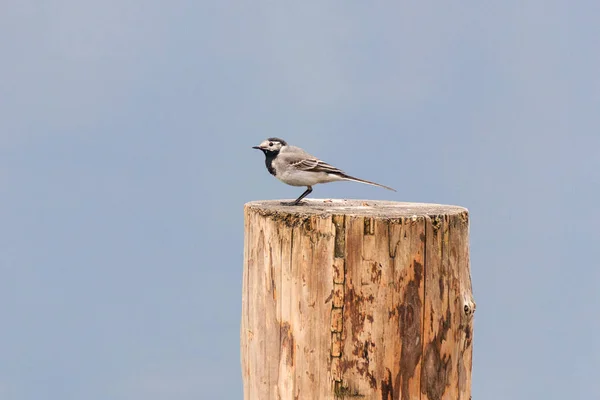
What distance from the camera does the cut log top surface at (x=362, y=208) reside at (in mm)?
5426

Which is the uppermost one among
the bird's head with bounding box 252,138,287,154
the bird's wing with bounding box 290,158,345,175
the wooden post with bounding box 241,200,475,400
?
the bird's head with bounding box 252,138,287,154

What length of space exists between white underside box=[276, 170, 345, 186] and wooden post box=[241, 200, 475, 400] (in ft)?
4.76

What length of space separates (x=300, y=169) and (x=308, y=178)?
0.39ft

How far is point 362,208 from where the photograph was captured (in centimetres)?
595

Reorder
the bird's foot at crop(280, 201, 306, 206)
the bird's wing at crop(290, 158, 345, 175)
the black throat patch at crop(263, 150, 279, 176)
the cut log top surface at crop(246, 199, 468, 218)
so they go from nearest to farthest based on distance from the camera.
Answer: the cut log top surface at crop(246, 199, 468, 218) → the bird's foot at crop(280, 201, 306, 206) → the bird's wing at crop(290, 158, 345, 175) → the black throat patch at crop(263, 150, 279, 176)

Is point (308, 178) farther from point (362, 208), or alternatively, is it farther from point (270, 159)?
point (362, 208)

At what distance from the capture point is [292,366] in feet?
17.4

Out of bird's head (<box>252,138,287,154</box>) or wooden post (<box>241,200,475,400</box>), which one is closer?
wooden post (<box>241,200,475,400</box>)

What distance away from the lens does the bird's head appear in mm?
7293

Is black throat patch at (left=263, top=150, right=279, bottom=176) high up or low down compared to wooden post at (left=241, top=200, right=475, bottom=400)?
up

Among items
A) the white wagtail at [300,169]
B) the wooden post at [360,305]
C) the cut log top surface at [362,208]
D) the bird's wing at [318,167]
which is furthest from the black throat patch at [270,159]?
the wooden post at [360,305]

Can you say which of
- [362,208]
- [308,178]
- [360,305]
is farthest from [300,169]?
[360,305]

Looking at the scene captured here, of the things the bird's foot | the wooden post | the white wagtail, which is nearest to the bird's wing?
the white wagtail

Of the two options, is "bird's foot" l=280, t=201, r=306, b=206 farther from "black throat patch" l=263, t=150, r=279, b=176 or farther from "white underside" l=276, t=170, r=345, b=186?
"black throat patch" l=263, t=150, r=279, b=176
